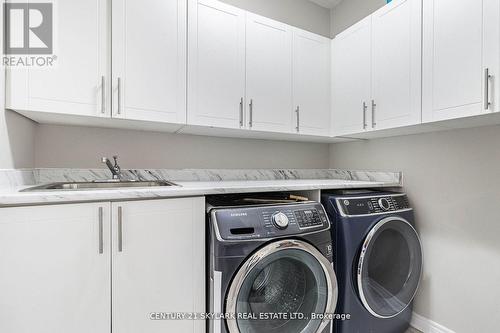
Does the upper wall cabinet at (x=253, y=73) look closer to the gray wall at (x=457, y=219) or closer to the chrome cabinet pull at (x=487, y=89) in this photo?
the gray wall at (x=457, y=219)

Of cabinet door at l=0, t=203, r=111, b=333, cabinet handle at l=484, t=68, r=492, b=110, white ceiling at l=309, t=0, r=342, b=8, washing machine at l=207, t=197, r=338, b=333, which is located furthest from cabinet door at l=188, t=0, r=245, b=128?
cabinet handle at l=484, t=68, r=492, b=110

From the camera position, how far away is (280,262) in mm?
1297

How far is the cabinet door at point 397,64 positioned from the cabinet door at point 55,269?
5.78 feet

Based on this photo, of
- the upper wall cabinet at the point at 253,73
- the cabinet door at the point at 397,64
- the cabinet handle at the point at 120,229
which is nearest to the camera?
the cabinet handle at the point at 120,229

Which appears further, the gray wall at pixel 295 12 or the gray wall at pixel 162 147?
the gray wall at pixel 295 12

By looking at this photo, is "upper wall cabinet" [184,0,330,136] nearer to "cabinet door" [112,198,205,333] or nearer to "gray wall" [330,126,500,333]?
"cabinet door" [112,198,205,333]

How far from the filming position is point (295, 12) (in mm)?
2334

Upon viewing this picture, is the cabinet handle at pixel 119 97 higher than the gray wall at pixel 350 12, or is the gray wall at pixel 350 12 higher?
the gray wall at pixel 350 12

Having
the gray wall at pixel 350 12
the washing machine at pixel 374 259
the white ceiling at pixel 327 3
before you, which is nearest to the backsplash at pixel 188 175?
the washing machine at pixel 374 259

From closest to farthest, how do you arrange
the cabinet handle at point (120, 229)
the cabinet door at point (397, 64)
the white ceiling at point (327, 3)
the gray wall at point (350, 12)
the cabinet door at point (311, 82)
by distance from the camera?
the cabinet handle at point (120, 229), the cabinet door at point (397, 64), the cabinet door at point (311, 82), the gray wall at point (350, 12), the white ceiling at point (327, 3)

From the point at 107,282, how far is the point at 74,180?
86 cm

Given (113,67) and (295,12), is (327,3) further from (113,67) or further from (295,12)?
(113,67)

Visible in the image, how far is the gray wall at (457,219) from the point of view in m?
1.47

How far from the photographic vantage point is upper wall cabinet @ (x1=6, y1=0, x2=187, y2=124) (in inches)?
49.5
